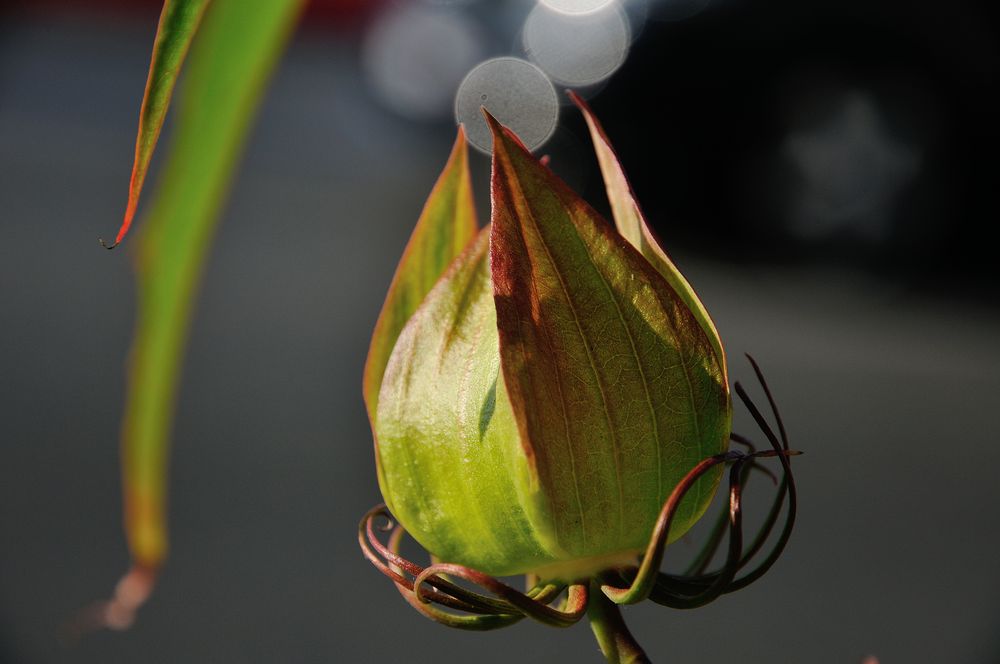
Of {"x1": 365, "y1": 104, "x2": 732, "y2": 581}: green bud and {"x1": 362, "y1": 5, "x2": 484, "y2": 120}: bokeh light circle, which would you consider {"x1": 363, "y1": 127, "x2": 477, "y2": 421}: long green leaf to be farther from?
{"x1": 362, "y1": 5, "x2": 484, "y2": 120}: bokeh light circle

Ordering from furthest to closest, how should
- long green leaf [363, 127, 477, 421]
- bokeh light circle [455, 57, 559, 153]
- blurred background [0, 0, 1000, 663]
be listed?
bokeh light circle [455, 57, 559, 153], blurred background [0, 0, 1000, 663], long green leaf [363, 127, 477, 421]

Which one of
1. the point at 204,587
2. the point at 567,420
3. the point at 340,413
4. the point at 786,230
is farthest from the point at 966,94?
the point at 567,420

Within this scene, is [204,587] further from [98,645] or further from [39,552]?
[39,552]

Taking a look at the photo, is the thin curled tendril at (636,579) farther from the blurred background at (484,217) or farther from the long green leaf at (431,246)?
the blurred background at (484,217)

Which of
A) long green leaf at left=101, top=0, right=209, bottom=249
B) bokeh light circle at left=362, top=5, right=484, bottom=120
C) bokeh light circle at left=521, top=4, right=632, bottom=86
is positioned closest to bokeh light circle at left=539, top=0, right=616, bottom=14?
bokeh light circle at left=521, top=4, right=632, bottom=86

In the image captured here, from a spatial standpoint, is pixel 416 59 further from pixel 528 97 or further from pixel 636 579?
pixel 636 579
